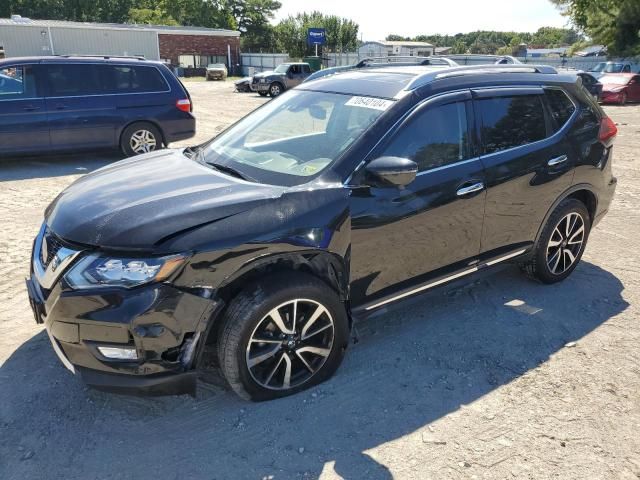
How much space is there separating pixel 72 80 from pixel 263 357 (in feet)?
25.4

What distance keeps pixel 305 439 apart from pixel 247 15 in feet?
269

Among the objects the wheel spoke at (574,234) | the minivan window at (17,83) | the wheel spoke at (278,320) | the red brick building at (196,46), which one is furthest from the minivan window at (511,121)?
the red brick building at (196,46)

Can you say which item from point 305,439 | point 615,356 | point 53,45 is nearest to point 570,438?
point 615,356

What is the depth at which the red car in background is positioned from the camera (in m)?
21.9

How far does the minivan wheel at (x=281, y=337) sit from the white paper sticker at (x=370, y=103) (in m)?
1.21

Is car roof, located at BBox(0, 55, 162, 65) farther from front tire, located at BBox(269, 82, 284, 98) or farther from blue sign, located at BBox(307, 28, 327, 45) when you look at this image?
blue sign, located at BBox(307, 28, 327, 45)

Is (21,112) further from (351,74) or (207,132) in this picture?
(351,74)

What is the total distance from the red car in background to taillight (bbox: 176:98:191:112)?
19525 millimetres

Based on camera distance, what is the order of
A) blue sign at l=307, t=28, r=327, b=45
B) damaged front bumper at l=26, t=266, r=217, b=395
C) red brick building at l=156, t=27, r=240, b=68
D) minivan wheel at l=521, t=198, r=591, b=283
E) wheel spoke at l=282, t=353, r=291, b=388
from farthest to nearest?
red brick building at l=156, t=27, r=240, b=68 → blue sign at l=307, t=28, r=327, b=45 → minivan wheel at l=521, t=198, r=591, b=283 → wheel spoke at l=282, t=353, r=291, b=388 → damaged front bumper at l=26, t=266, r=217, b=395

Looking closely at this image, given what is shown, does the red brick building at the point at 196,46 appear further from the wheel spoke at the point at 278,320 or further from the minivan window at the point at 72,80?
the wheel spoke at the point at 278,320

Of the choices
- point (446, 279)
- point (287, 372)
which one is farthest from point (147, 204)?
point (446, 279)

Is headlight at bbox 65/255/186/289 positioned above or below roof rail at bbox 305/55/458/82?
below

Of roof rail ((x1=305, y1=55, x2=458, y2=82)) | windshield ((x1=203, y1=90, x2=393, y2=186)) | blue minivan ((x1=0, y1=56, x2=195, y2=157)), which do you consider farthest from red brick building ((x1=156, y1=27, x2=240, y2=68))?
windshield ((x1=203, y1=90, x2=393, y2=186))

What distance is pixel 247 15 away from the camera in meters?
76.3
